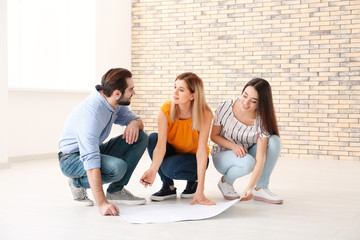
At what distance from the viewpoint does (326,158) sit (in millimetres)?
6621

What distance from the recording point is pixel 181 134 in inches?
139

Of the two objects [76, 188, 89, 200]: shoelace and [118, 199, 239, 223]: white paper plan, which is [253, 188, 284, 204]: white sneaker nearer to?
[118, 199, 239, 223]: white paper plan

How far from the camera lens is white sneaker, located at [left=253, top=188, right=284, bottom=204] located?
358 cm

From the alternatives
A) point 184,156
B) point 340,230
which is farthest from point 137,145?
point 340,230

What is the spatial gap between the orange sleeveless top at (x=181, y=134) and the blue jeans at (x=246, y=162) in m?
0.22

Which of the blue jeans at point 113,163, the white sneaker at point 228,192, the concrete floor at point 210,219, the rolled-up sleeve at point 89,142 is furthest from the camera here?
the white sneaker at point 228,192

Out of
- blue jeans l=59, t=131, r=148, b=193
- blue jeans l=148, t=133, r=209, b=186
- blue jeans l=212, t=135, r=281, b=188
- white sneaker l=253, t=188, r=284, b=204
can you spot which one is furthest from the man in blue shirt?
white sneaker l=253, t=188, r=284, b=204

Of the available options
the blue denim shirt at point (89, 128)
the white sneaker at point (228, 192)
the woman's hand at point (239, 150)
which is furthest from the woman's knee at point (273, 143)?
the blue denim shirt at point (89, 128)

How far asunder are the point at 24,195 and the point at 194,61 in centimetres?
402

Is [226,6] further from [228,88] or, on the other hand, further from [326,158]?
[326,158]

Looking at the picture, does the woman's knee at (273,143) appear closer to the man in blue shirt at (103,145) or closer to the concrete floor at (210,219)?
the concrete floor at (210,219)

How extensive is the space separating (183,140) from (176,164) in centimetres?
17

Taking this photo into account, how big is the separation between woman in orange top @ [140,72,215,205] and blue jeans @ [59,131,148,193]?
5.2 inches

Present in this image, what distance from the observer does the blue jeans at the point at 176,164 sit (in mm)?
3543
